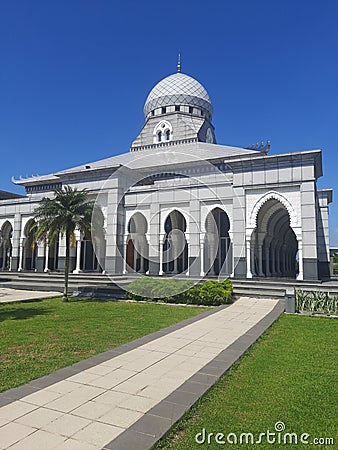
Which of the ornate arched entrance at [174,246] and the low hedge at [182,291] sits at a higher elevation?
the ornate arched entrance at [174,246]

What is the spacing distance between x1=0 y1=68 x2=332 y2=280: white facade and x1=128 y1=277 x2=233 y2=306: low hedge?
4.05 m

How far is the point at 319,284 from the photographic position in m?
18.6

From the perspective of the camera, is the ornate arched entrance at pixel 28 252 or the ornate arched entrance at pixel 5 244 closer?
the ornate arched entrance at pixel 28 252

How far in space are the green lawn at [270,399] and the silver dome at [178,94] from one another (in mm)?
34642

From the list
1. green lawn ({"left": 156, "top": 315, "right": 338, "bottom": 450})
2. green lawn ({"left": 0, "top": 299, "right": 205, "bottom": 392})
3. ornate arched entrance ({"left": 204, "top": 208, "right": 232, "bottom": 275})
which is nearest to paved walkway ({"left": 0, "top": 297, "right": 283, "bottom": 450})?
green lawn ({"left": 156, "top": 315, "right": 338, "bottom": 450})

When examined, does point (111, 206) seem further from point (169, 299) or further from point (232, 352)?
point (232, 352)

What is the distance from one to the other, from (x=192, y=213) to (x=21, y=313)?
46.7ft

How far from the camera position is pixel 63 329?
10188 mm

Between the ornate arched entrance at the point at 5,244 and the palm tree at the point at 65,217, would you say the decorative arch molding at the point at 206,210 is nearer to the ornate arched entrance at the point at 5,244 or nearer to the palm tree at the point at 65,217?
the palm tree at the point at 65,217

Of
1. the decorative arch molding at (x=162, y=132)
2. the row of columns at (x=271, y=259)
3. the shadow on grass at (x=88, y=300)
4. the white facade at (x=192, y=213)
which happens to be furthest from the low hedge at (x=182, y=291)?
the decorative arch molding at (x=162, y=132)

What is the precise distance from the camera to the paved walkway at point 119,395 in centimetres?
392

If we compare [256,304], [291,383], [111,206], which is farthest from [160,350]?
[111,206]

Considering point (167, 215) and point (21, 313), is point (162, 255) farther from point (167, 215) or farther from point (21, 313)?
point (21, 313)

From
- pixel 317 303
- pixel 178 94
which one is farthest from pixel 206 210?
pixel 178 94
